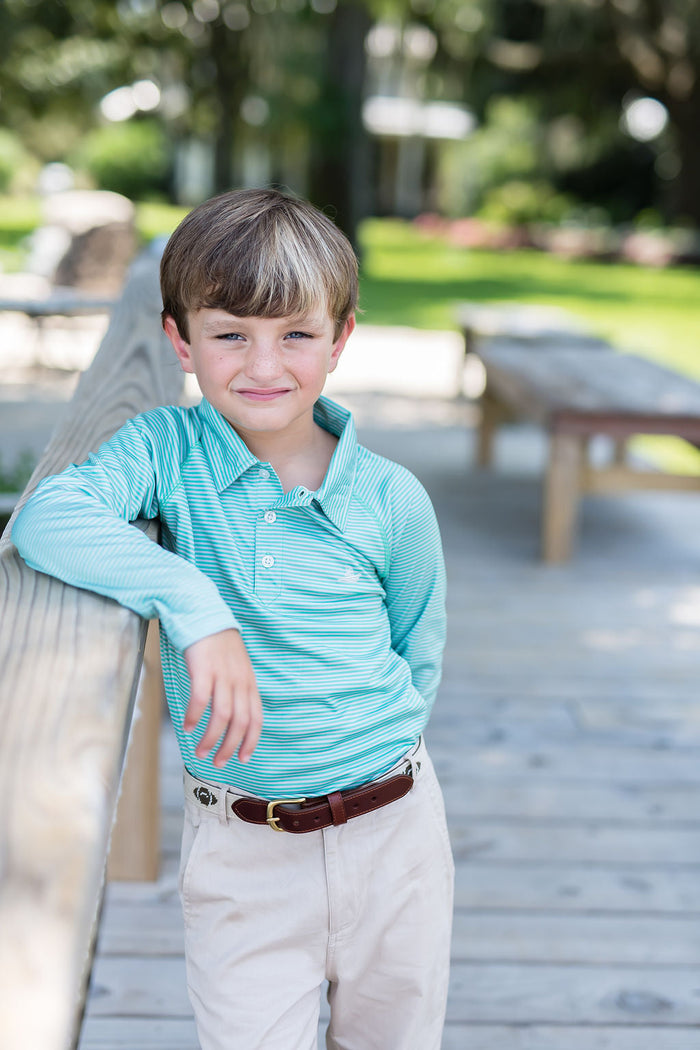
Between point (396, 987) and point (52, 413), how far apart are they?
21.3 feet

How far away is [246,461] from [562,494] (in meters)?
4.07

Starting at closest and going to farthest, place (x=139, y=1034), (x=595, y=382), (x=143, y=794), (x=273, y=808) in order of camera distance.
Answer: (x=273, y=808) < (x=139, y=1034) < (x=143, y=794) < (x=595, y=382)

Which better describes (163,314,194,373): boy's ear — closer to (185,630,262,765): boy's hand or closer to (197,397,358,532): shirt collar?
(197,397,358,532): shirt collar

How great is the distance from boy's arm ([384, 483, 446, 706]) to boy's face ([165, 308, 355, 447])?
0.74 ft

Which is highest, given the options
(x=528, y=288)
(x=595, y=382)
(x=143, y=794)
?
(x=143, y=794)

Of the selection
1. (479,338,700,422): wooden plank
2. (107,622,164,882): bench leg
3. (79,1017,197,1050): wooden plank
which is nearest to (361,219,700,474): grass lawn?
(479,338,700,422): wooden plank

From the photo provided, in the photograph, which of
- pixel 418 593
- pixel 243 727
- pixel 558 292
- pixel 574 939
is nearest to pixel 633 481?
pixel 574 939

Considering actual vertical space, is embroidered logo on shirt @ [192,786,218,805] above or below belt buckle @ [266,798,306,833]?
below

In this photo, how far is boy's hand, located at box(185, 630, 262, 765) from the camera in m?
1.21

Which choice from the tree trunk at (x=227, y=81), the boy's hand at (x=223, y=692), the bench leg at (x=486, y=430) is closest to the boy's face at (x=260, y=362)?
the boy's hand at (x=223, y=692)

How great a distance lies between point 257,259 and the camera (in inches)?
55.4

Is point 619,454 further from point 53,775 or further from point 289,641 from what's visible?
point 53,775

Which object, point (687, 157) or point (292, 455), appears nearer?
point (292, 455)

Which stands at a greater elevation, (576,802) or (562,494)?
(576,802)
